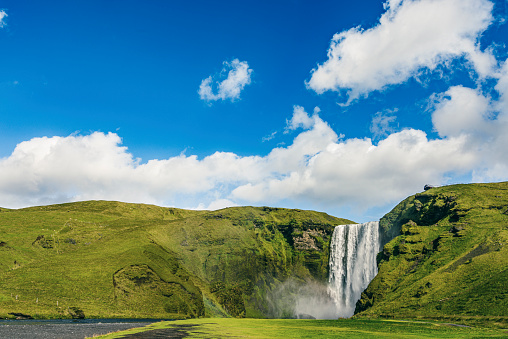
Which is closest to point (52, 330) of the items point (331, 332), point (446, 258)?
→ point (331, 332)

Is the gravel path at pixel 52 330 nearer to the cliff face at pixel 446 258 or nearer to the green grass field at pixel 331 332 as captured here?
the green grass field at pixel 331 332

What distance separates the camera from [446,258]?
13888 cm

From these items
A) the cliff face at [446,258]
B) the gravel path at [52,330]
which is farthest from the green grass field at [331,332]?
the cliff face at [446,258]

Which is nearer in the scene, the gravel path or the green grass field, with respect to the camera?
the green grass field

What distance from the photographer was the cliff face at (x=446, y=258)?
107 metres

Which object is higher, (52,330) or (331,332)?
(331,332)

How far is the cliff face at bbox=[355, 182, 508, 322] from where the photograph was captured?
4220 inches

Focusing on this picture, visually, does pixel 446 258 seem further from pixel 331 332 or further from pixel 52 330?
pixel 52 330

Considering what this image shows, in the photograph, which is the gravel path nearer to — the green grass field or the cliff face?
the green grass field

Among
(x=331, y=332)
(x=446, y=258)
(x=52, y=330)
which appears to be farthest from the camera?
(x=446, y=258)

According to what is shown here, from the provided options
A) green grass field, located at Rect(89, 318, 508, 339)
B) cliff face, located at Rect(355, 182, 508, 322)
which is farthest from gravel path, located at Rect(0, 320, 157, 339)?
cliff face, located at Rect(355, 182, 508, 322)

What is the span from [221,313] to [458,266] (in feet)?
398

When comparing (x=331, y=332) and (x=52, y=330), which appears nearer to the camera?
(x=331, y=332)

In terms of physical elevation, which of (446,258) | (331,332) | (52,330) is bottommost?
(52,330)
